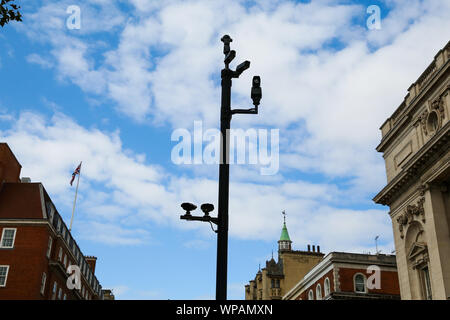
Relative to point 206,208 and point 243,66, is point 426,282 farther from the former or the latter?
point 243,66

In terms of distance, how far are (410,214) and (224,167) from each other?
27.8 metres

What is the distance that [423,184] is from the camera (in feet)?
108

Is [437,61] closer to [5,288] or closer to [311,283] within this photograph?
[311,283]

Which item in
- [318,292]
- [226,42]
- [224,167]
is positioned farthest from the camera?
[318,292]

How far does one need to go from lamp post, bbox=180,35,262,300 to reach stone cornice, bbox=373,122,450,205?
2129cm

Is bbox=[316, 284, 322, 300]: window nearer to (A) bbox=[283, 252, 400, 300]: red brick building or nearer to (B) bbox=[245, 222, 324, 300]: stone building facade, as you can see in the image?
(A) bbox=[283, 252, 400, 300]: red brick building

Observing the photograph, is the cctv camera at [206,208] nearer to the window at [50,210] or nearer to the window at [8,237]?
the window at [8,237]

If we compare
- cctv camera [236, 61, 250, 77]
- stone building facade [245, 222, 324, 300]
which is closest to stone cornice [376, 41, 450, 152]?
cctv camera [236, 61, 250, 77]

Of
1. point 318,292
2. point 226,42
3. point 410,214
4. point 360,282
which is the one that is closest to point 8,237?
point 318,292

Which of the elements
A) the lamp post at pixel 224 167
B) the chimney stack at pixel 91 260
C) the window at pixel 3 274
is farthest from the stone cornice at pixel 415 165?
the chimney stack at pixel 91 260

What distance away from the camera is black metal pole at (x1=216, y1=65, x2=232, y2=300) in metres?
9.84

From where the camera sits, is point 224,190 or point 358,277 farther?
point 358,277

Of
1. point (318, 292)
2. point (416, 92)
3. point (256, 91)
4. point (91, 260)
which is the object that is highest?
point (91, 260)

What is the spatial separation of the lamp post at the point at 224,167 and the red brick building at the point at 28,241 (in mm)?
41623
